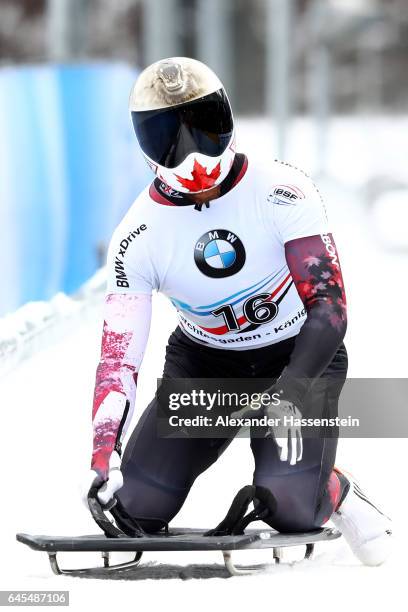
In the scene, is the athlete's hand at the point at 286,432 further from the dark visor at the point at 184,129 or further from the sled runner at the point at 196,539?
the dark visor at the point at 184,129

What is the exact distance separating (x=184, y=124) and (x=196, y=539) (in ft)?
4.60

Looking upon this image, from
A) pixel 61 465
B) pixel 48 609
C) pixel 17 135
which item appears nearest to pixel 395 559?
pixel 48 609

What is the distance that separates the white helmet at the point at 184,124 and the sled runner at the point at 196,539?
1.11 m

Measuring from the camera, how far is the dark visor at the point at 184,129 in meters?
4.57

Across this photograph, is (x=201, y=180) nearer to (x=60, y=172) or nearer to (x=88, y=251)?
(x=60, y=172)

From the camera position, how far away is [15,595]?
4.25 metres

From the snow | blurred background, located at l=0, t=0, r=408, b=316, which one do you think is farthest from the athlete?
blurred background, located at l=0, t=0, r=408, b=316

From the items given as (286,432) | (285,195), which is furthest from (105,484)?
(285,195)

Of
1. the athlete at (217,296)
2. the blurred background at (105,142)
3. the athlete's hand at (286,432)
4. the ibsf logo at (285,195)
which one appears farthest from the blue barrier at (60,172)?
the athlete's hand at (286,432)

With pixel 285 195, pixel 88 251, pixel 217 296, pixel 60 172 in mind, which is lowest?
pixel 88 251

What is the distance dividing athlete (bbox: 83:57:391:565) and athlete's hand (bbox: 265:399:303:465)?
10 millimetres

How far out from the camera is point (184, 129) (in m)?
4.61

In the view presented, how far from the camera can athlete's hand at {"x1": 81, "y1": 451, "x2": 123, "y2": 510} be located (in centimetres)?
442

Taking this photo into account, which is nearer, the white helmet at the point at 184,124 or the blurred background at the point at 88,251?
the white helmet at the point at 184,124
